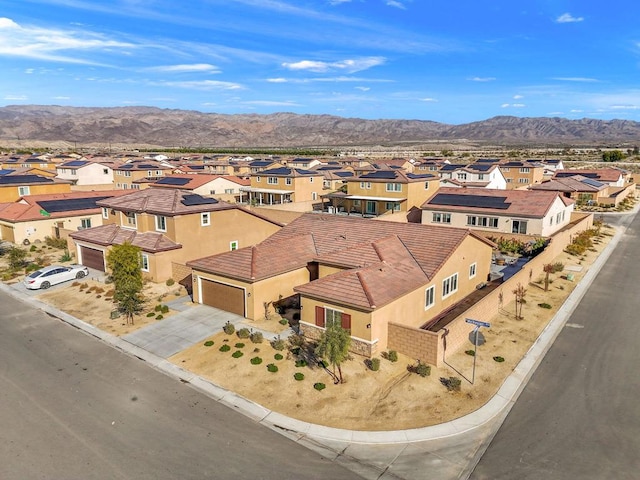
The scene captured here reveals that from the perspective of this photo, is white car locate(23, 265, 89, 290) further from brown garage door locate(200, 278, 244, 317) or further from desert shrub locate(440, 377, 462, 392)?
desert shrub locate(440, 377, 462, 392)

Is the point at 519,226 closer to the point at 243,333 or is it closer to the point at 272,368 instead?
the point at 243,333

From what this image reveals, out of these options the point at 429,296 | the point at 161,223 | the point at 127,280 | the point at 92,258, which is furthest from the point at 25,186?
the point at 429,296

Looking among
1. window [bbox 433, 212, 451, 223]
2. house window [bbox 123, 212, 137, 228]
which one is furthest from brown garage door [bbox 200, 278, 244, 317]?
window [bbox 433, 212, 451, 223]

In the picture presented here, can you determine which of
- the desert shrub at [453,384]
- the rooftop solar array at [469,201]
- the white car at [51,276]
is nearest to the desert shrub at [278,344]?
the desert shrub at [453,384]

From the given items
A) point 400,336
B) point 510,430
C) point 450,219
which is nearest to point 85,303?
point 400,336

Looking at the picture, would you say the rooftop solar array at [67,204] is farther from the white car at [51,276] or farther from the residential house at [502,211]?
the residential house at [502,211]

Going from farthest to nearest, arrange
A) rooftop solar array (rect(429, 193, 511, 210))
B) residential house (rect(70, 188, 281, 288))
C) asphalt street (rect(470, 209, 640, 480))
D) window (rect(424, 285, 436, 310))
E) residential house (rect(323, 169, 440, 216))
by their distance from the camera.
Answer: residential house (rect(323, 169, 440, 216)), rooftop solar array (rect(429, 193, 511, 210)), residential house (rect(70, 188, 281, 288)), window (rect(424, 285, 436, 310)), asphalt street (rect(470, 209, 640, 480))
